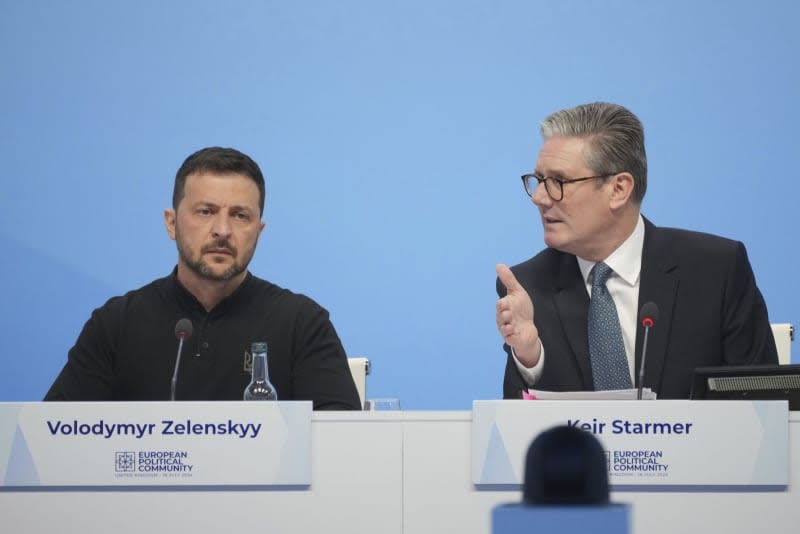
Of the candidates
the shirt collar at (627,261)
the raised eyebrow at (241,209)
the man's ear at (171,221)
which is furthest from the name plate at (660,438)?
the man's ear at (171,221)

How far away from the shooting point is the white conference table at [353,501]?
2.24 meters

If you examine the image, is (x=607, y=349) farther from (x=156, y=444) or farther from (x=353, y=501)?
(x=156, y=444)

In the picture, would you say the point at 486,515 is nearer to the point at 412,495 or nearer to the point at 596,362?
the point at 412,495

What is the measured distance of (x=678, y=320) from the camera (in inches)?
125

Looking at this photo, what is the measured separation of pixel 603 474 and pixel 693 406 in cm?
172

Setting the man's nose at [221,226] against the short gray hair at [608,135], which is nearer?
the man's nose at [221,226]

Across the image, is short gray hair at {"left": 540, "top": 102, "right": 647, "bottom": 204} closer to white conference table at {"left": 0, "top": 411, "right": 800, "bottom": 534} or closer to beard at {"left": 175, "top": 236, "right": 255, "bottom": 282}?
beard at {"left": 175, "top": 236, "right": 255, "bottom": 282}

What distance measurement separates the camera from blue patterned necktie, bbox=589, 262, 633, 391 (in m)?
3.13

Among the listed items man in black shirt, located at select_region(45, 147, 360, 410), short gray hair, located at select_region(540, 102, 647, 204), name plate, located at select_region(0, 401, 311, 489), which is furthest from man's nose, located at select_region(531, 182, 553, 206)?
name plate, located at select_region(0, 401, 311, 489)

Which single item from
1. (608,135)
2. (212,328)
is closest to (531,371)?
(608,135)

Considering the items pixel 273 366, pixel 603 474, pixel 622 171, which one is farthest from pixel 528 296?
pixel 603 474

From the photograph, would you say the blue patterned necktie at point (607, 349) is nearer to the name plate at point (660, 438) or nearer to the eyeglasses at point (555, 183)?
the eyeglasses at point (555, 183)

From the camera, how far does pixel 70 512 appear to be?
2.27 m

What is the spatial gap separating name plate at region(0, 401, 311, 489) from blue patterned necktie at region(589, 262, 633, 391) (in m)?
1.17
